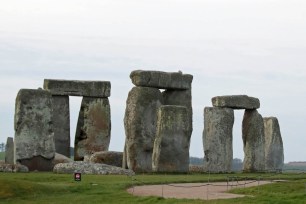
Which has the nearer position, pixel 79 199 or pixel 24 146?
pixel 79 199

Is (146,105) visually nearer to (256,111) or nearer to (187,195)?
(256,111)

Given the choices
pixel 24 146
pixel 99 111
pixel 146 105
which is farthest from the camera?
pixel 99 111

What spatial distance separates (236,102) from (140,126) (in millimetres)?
5335

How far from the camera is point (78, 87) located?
146ft

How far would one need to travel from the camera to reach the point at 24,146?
115 feet

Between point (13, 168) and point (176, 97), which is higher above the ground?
point (176, 97)

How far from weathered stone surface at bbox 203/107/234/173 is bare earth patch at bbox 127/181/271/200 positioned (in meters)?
10.2

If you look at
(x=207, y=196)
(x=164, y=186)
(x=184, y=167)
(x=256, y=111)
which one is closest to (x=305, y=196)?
(x=207, y=196)

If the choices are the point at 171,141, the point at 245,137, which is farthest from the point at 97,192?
the point at 245,137

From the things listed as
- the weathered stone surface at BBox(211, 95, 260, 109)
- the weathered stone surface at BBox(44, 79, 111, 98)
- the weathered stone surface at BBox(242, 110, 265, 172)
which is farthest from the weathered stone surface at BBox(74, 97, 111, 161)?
the weathered stone surface at BBox(242, 110, 265, 172)

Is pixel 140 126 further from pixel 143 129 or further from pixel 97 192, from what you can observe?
pixel 97 192

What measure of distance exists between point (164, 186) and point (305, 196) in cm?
538

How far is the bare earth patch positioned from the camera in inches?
931

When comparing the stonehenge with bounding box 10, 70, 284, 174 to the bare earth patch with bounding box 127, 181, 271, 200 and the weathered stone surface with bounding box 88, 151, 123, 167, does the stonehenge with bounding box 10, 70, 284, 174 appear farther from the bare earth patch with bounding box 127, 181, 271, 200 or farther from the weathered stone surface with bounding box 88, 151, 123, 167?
the bare earth patch with bounding box 127, 181, 271, 200
